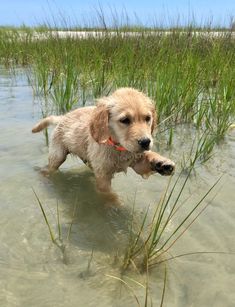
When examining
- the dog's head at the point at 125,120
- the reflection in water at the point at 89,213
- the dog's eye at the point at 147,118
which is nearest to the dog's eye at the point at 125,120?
the dog's head at the point at 125,120

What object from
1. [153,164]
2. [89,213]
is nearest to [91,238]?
[89,213]

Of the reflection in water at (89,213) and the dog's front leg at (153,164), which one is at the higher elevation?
the dog's front leg at (153,164)

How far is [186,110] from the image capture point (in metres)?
6.22

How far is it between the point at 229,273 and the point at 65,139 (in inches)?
90.6

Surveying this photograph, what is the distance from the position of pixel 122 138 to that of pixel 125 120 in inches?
5.8

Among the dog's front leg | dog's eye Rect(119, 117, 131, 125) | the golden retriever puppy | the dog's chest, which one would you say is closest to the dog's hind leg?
the golden retriever puppy

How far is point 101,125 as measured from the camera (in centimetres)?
384

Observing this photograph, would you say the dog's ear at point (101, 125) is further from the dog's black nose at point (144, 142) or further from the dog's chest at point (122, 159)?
the dog's black nose at point (144, 142)

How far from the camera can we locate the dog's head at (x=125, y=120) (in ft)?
11.6

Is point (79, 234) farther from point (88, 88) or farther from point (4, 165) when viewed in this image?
point (88, 88)

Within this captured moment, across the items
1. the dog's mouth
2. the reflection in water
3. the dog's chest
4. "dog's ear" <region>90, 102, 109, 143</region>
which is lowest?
the reflection in water

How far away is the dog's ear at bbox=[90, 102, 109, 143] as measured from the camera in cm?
382

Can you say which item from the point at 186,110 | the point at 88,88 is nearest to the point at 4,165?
the point at 186,110

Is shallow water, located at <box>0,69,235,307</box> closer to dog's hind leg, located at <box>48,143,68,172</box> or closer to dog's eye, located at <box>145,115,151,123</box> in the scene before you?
dog's hind leg, located at <box>48,143,68,172</box>
